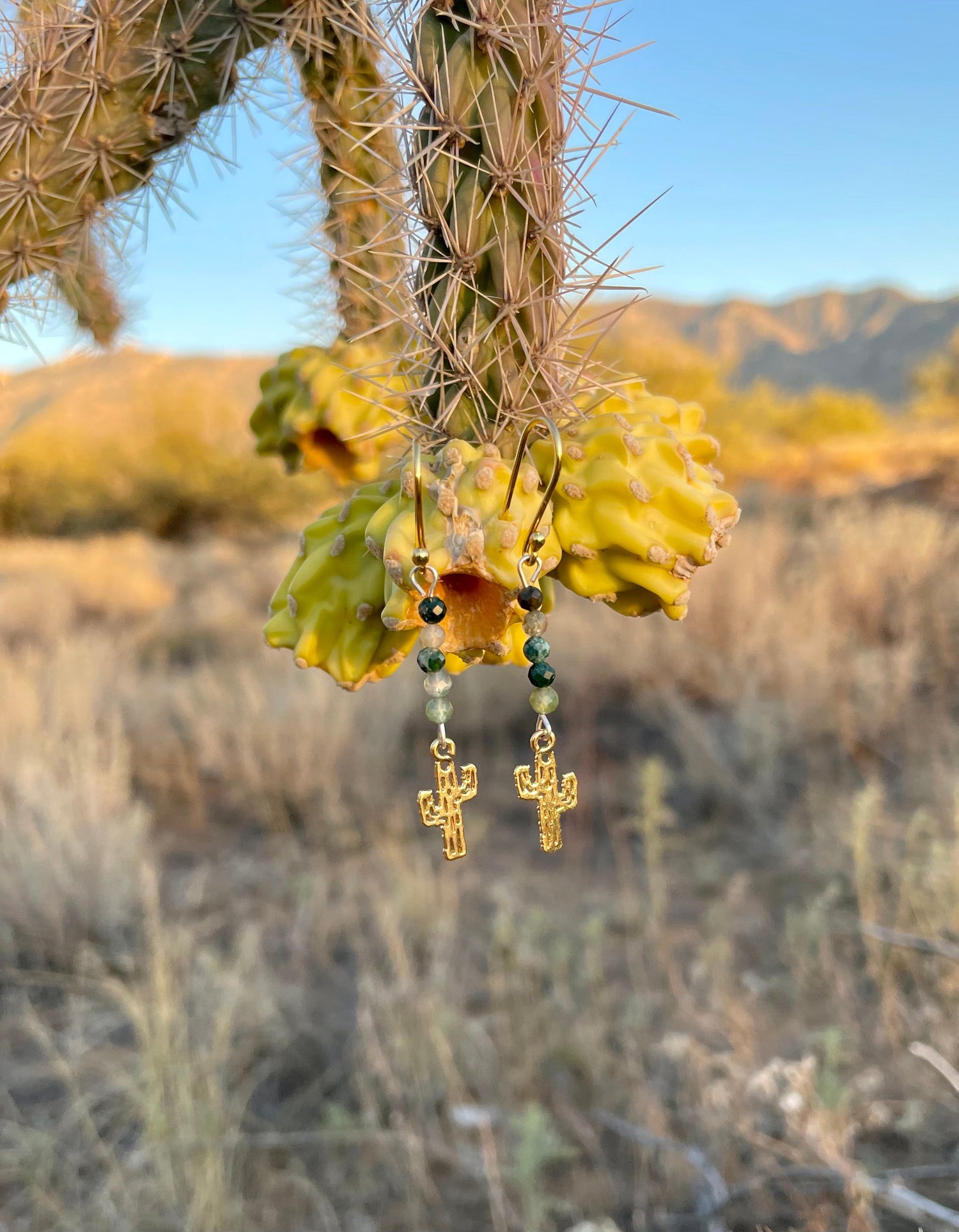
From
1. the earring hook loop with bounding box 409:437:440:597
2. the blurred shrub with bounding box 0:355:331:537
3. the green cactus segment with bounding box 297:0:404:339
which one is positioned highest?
the blurred shrub with bounding box 0:355:331:537

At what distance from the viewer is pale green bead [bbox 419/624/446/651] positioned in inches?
25.4

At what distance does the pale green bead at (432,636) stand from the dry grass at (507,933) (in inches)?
54.3

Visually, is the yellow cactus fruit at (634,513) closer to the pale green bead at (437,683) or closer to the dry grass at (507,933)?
the pale green bead at (437,683)

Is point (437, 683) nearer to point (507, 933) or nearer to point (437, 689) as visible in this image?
point (437, 689)

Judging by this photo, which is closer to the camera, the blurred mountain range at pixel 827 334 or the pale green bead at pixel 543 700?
the pale green bead at pixel 543 700

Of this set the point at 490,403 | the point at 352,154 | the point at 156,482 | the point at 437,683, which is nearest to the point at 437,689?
the point at 437,683

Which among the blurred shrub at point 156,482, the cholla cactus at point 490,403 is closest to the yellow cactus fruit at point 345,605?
the cholla cactus at point 490,403

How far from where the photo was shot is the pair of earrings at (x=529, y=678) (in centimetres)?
62

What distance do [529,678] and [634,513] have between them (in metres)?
0.15

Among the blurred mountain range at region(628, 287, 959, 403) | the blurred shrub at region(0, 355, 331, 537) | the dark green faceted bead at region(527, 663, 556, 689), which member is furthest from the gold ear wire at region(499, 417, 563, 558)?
the blurred mountain range at region(628, 287, 959, 403)

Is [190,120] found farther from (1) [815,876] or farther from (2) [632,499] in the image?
(1) [815,876]

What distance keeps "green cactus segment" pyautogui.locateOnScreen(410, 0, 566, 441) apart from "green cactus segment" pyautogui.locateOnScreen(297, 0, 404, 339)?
0.39 ft

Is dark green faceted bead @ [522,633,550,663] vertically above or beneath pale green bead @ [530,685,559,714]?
above

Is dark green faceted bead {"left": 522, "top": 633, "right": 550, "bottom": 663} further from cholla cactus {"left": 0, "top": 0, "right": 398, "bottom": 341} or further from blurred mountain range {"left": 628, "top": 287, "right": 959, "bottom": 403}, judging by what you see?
blurred mountain range {"left": 628, "top": 287, "right": 959, "bottom": 403}
